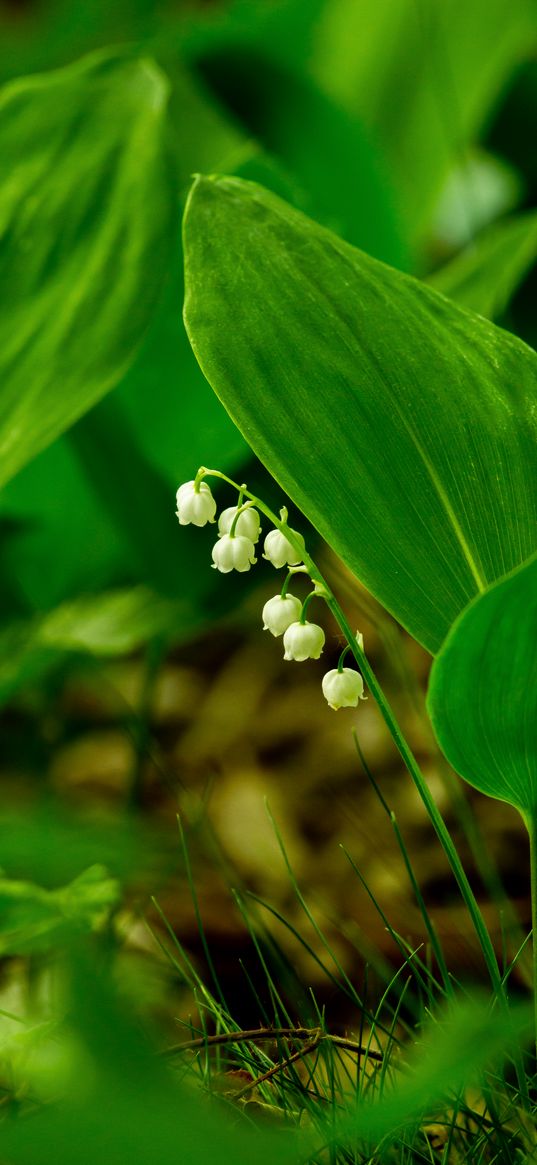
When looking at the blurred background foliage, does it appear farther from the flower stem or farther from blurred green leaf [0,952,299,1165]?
the flower stem

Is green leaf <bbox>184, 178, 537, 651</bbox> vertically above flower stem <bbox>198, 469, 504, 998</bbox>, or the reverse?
green leaf <bbox>184, 178, 537, 651</bbox>

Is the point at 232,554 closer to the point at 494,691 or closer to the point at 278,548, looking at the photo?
the point at 278,548

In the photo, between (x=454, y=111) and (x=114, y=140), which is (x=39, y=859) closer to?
(x=114, y=140)

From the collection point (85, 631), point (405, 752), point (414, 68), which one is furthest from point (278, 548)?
point (414, 68)

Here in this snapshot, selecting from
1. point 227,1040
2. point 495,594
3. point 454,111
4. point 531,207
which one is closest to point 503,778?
point 495,594

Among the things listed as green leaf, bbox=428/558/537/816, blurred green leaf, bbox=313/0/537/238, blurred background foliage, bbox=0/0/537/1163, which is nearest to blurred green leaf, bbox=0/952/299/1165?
blurred background foliage, bbox=0/0/537/1163

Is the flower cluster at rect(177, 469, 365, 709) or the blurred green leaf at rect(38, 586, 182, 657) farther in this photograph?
the blurred green leaf at rect(38, 586, 182, 657)

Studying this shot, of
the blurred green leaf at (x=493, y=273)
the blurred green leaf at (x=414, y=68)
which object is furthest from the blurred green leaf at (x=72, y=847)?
the blurred green leaf at (x=414, y=68)
